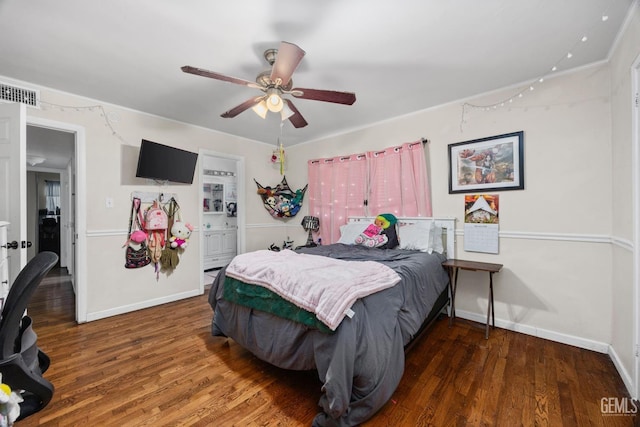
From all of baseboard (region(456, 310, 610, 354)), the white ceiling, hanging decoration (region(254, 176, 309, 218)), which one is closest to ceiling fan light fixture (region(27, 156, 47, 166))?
the white ceiling

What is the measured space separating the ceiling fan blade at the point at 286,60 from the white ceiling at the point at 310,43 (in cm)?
27

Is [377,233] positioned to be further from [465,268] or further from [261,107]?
[261,107]

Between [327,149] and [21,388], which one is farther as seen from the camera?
[327,149]

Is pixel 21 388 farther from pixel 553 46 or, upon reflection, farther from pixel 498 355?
pixel 553 46

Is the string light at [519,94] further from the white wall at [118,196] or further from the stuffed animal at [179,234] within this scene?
the stuffed animal at [179,234]

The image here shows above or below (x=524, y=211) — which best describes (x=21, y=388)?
below

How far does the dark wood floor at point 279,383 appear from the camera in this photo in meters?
1.52

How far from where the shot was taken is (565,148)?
7.77 ft

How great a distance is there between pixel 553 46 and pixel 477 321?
2.57 m

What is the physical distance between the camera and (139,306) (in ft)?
10.7

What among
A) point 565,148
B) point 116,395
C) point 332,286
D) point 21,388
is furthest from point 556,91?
point 116,395

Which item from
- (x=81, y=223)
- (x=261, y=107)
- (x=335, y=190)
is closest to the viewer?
(x=261, y=107)

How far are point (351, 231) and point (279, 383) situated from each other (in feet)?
6.76

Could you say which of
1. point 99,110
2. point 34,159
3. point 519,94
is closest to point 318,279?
point 519,94
